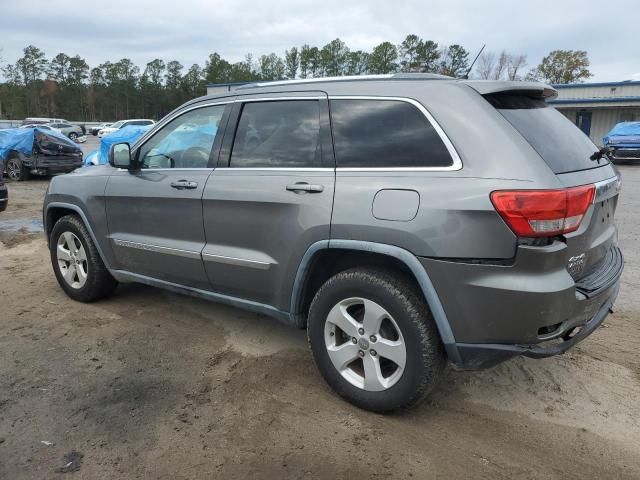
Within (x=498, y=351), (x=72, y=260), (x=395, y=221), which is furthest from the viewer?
(x=72, y=260)

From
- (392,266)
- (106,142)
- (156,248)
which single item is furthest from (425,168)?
(106,142)

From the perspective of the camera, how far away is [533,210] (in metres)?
2.38

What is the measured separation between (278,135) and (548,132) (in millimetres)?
1659

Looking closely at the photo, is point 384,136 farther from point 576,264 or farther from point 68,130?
point 68,130

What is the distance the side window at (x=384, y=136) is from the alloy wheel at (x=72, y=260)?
290 centimetres

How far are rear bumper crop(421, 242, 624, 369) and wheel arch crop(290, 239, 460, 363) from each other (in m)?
0.03

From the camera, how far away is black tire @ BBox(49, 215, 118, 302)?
4.58m

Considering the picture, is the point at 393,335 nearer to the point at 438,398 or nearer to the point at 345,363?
the point at 345,363

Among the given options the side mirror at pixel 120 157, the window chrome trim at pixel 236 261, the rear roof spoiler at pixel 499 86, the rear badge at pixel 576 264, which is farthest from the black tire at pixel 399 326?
the side mirror at pixel 120 157

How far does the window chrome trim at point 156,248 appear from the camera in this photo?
12.1ft

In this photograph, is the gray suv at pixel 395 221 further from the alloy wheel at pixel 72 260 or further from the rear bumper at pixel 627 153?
the rear bumper at pixel 627 153

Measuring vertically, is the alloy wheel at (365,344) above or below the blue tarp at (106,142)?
below

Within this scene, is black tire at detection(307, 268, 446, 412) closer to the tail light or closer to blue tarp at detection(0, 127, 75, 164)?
the tail light

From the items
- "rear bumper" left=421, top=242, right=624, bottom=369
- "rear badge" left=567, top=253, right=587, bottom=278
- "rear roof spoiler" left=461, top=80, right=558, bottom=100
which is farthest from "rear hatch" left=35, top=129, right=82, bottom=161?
"rear badge" left=567, top=253, right=587, bottom=278
